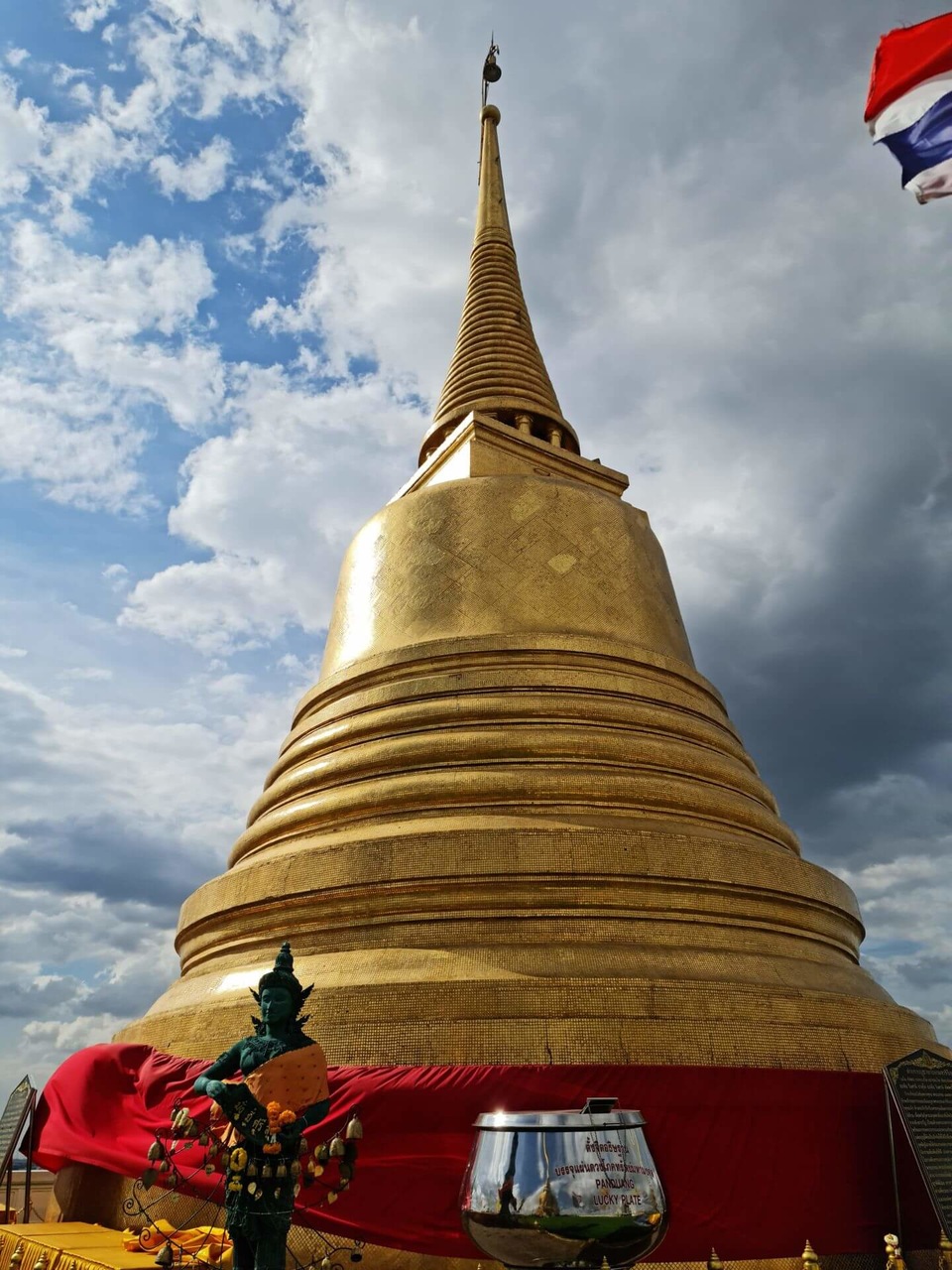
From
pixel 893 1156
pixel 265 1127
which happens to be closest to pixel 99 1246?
pixel 265 1127

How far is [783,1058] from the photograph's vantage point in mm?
7031

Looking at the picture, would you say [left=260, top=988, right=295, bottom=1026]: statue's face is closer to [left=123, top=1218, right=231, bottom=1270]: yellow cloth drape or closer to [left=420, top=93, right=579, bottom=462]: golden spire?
[left=123, top=1218, right=231, bottom=1270]: yellow cloth drape

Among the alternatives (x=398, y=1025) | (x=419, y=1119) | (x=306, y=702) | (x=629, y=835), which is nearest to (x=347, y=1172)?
(x=419, y=1119)

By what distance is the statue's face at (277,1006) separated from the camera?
5.45 metres

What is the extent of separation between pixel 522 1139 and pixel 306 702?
9125mm

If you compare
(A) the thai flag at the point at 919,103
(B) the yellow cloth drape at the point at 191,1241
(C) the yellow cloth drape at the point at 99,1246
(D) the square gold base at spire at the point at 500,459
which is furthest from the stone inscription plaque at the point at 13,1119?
(A) the thai flag at the point at 919,103

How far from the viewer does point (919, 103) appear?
754cm

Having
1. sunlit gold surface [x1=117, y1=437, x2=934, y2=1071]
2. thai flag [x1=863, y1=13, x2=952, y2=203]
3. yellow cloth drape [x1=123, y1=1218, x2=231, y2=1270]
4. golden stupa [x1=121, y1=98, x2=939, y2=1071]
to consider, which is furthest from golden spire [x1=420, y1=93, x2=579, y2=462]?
yellow cloth drape [x1=123, y1=1218, x2=231, y2=1270]

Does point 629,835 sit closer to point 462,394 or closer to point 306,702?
point 306,702

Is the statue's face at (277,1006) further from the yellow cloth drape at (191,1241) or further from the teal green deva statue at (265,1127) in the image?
the yellow cloth drape at (191,1241)

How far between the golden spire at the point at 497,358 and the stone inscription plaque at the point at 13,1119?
10351 millimetres

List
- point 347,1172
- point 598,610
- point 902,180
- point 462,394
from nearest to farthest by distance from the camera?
1. point 347,1172
2. point 902,180
3. point 598,610
4. point 462,394

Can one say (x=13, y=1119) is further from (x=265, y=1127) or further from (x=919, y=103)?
(x=919, y=103)

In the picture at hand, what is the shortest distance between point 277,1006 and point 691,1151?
2.80 m
